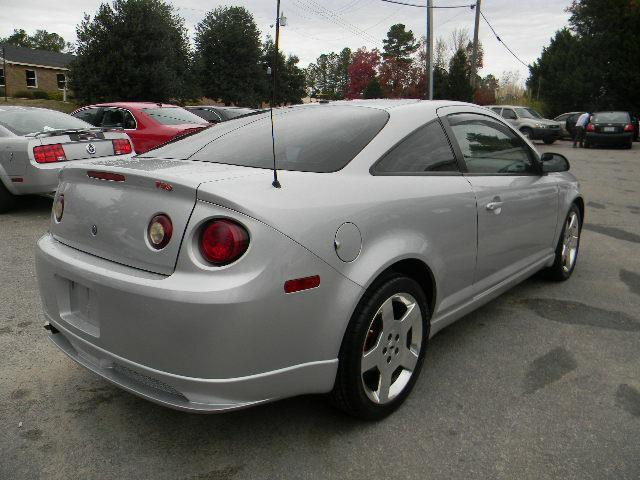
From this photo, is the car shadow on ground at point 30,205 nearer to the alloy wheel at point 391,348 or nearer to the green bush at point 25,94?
the alloy wheel at point 391,348

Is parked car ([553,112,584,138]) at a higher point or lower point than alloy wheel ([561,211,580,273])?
higher

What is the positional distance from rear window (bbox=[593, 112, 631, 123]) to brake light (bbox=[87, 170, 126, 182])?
2248 centimetres

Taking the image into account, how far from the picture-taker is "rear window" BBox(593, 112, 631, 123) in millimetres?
20859

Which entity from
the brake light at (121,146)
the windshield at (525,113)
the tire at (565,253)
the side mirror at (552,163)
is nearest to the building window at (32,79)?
the windshield at (525,113)

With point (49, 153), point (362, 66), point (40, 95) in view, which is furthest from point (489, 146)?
point (362, 66)

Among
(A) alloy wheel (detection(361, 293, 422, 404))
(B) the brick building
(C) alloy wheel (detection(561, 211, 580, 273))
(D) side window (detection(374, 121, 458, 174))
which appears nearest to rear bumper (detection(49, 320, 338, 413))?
(A) alloy wheel (detection(361, 293, 422, 404))

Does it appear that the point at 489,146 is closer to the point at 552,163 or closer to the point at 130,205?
the point at 552,163

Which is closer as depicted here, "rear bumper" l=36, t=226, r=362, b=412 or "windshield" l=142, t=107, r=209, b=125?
"rear bumper" l=36, t=226, r=362, b=412

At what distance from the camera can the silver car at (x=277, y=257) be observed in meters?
1.97

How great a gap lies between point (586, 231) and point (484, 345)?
4.06 metres

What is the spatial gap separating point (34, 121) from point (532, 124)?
66.2 feet

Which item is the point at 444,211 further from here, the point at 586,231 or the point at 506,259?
the point at 586,231

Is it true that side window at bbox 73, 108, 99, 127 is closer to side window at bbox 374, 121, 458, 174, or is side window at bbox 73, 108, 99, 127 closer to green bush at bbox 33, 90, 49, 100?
side window at bbox 374, 121, 458, 174

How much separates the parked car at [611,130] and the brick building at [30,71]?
4413 centimetres
